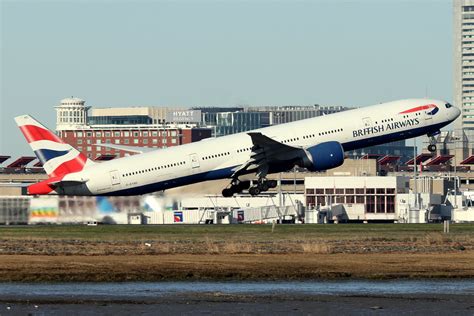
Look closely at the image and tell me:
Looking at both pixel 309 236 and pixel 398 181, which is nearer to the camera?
pixel 309 236

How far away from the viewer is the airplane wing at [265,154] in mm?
98312

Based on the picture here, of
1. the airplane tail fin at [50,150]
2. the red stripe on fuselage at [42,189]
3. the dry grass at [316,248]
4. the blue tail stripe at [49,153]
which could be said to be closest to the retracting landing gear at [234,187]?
the airplane tail fin at [50,150]

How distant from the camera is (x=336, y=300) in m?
54.5

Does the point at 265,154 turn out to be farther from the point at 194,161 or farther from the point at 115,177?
the point at 115,177

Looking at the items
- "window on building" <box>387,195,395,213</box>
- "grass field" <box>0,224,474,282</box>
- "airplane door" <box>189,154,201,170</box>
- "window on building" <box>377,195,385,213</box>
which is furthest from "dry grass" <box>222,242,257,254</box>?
"window on building" <box>387,195,395,213</box>

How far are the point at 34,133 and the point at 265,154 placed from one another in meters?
18.7

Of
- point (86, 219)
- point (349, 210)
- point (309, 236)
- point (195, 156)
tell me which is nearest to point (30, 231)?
point (86, 219)

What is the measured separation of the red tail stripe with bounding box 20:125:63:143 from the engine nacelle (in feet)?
66.8

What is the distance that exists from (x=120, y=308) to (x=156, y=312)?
1880mm

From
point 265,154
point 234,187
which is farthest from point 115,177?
point 265,154

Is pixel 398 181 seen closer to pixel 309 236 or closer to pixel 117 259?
pixel 309 236

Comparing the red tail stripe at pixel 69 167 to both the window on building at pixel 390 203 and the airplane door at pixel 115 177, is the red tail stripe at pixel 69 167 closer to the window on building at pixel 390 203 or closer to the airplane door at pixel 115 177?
the airplane door at pixel 115 177

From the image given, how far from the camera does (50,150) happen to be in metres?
97.3

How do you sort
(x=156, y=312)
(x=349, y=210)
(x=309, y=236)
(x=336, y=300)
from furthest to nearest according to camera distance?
(x=349, y=210), (x=309, y=236), (x=336, y=300), (x=156, y=312)
